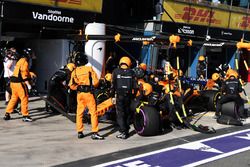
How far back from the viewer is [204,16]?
68.1 ft

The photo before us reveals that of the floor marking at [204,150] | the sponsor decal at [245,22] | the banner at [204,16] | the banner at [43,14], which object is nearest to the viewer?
the floor marking at [204,150]

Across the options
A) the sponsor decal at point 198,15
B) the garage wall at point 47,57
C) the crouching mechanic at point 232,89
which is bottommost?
the crouching mechanic at point 232,89

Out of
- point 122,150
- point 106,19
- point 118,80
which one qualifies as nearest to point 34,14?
point 106,19

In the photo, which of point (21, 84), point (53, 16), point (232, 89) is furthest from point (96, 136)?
point (53, 16)

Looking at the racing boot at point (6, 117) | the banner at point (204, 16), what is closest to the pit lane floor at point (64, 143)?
the racing boot at point (6, 117)

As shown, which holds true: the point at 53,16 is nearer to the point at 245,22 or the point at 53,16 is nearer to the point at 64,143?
the point at 64,143

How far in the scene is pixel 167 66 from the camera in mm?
11023

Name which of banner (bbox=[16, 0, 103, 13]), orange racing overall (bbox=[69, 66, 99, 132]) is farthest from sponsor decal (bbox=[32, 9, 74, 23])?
orange racing overall (bbox=[69, 66, 99, 132])

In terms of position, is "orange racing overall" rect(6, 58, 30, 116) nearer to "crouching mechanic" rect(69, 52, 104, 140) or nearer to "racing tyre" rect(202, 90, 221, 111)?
"crouching mechanic" rect(69, 52, 104, 140)

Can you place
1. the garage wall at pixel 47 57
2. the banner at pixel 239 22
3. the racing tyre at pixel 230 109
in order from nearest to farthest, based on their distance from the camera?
the racing tyre at pixel 230 109, the garage wall at pixel 47 57, the banner at pixel 239 22

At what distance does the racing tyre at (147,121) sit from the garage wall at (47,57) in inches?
269

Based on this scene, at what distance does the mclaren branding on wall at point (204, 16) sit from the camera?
18891 millimetres

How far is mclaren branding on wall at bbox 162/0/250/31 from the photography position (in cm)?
1889

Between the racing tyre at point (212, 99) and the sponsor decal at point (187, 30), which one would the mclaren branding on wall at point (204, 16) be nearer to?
the sponsor decal at point (187, 30)
